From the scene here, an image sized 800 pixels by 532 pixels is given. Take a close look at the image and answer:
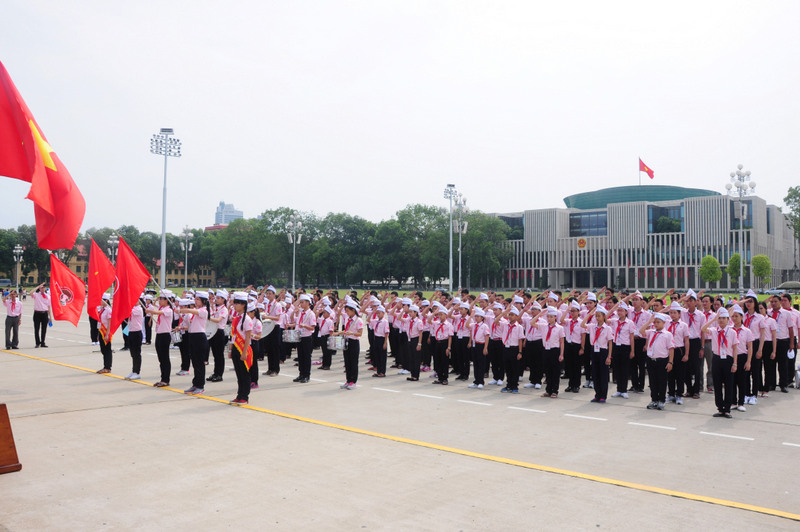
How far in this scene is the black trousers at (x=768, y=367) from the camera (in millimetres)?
12531

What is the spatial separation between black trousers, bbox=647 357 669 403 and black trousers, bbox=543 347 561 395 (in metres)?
1.78

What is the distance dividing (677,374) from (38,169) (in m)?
11.1

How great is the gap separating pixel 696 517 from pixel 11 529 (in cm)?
600

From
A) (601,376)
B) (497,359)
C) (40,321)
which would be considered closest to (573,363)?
(601,376)

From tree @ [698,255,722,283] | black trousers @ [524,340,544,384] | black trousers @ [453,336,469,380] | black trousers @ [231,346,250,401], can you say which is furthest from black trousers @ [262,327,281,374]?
tree @ [698,255,722,283]

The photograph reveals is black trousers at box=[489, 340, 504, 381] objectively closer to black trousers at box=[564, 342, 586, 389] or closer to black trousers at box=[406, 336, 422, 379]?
black trousers at box=[564, 342, 586, 389]

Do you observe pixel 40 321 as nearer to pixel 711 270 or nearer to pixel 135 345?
pixel 135 345

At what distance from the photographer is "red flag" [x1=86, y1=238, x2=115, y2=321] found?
14234 millimetres

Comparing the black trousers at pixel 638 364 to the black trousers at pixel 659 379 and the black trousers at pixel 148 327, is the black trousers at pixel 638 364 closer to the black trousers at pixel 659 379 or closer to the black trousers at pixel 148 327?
the black trousers at pixel 659 379

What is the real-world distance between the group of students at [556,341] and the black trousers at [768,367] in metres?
0.02

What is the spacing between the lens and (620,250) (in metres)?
87.3

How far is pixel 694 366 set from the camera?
40.0ft

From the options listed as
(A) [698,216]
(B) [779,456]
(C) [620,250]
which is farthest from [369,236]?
(B) [779,456]

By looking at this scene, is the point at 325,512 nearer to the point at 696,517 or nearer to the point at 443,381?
the point at 696,517
